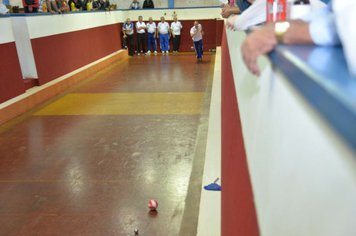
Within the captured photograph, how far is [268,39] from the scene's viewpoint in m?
0.87

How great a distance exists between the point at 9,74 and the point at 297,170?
776 centimetres

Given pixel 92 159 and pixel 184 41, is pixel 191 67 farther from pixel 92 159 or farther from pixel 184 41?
pixel 92 159

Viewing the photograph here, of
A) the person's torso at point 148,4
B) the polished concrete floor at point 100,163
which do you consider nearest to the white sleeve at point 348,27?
the polished concrete floor at point 100,163

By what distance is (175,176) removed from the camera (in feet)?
14.2

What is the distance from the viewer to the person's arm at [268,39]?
2.75 feet

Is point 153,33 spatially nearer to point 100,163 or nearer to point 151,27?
point 151,27

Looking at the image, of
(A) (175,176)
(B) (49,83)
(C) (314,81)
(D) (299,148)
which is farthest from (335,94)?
(B) (49,83)

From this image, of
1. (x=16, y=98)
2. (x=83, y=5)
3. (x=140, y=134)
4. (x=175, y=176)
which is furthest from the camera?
(x=83, y=5)

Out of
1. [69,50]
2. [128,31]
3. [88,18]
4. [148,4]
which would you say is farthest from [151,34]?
[69,50]

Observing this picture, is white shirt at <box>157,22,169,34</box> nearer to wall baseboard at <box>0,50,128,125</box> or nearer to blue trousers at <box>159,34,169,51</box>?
blue trousers at <box>159,34,169,51</box>

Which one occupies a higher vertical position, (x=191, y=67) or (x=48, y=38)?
(x=48, y=38)

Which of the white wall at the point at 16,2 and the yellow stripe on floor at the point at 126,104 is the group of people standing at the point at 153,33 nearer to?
the white wall at the point at 16,2

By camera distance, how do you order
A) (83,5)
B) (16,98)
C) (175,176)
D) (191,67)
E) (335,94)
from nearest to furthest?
(335,94), (175,176), (16,98), (191,67), (83,5)

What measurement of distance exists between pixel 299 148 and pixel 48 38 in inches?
383
